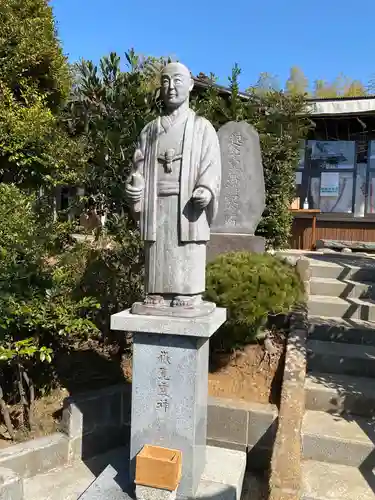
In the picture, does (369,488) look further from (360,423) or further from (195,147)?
(195,147)

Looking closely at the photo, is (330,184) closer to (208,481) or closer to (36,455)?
(208,481)

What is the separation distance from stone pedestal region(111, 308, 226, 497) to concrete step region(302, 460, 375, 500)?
48.2 inches

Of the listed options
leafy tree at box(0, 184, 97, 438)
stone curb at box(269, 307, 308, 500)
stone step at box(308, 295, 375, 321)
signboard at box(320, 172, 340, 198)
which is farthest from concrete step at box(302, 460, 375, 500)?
signboard at box(320, 172, 340, 198)

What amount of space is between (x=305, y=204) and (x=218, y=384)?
391 inches

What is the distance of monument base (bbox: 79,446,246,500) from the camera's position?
11.2ft

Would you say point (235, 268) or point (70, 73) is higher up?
point (70, 73)

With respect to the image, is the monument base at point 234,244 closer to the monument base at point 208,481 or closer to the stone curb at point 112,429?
the stone curb at point 112,429

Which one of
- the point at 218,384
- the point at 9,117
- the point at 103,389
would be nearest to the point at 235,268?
the point at 218,384

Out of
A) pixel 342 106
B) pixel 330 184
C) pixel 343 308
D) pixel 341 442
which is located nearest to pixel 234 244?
pixel 343 308

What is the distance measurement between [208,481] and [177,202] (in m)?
2.29

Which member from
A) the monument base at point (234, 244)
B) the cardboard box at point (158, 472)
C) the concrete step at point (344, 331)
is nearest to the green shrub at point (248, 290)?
the concrete step at point (344, 331)

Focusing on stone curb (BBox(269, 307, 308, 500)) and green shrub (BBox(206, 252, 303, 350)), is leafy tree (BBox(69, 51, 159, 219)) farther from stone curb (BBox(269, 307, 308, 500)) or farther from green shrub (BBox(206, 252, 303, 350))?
stone curb (BBox(269, 307, 308, 500))

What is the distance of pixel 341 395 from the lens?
16.5ft

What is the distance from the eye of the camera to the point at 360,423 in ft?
15.6
